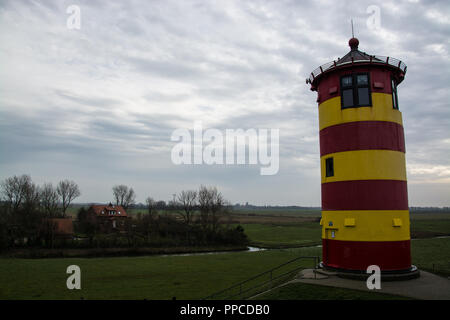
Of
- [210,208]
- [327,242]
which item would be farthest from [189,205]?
[327,242]

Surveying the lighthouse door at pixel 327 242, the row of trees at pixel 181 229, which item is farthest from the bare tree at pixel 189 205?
the lighthouse door at pixel 327 242

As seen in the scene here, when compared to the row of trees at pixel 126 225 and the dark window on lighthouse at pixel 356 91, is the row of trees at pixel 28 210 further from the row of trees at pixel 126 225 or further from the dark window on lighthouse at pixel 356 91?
the dark window on lighthouse at pixel 356 91

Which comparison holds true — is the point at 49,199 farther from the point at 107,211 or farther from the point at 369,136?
the point at 369,136

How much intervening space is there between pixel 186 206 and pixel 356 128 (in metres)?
56.4

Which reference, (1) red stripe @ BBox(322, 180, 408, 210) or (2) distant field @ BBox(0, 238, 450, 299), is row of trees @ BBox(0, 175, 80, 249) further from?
(1) red stripe @ BBox(322, 180, 408, 210)

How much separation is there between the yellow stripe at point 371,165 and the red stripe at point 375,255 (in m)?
3.20

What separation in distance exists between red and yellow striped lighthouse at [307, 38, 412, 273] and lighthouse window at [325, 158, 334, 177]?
0.05 metres

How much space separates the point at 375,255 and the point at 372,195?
2.86m

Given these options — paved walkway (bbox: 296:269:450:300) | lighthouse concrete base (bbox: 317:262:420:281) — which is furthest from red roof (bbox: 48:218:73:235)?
lighthouse concrete base (bbox: 317:262:420:281)

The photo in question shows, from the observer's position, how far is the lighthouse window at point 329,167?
16331 millimetres

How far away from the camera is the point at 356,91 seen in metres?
15.7

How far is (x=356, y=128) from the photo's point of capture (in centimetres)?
1542
